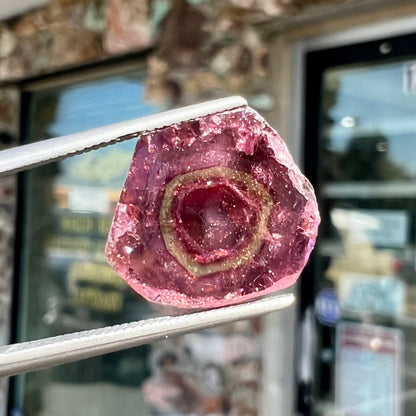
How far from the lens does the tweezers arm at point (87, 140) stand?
44cm

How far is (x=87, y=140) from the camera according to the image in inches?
17.9

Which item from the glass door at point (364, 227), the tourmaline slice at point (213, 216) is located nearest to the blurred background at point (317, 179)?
the glass door at point (364, 227)

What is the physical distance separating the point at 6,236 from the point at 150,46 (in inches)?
42.4

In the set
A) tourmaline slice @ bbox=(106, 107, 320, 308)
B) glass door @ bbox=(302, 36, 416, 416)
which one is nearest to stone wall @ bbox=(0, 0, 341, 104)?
glass door @ bbox=(302, 36, 416, 416)

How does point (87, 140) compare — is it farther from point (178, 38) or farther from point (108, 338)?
point (178, 38)

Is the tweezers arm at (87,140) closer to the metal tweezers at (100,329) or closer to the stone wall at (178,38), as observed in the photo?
the metal tweezers at (100,329)

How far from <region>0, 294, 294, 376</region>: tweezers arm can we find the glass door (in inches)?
45.9

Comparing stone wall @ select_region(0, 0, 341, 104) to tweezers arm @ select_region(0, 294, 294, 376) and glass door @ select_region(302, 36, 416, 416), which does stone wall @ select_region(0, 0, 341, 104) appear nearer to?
glass door @ select_region(302, 36, 416, 416)

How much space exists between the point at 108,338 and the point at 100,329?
1 cm

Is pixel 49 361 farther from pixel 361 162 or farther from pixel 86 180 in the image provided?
pixel 86 180

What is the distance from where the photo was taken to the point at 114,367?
2250 mm

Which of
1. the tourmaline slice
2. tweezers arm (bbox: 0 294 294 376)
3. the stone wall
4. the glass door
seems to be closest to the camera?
tweezers arm (bbox: 0 294 294 376)

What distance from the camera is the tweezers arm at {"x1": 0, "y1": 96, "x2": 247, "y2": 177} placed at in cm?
44

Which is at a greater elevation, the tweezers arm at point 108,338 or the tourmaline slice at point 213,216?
the tourmaline slice at point 213,216
